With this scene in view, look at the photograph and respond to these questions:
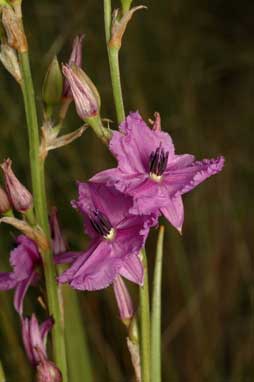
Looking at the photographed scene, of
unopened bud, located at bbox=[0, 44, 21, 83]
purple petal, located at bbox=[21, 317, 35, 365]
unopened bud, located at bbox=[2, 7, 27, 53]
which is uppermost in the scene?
unopened bud, located at bbox=[2, 7, 27, 53]

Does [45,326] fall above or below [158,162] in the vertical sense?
below

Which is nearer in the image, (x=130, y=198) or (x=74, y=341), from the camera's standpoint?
(x=130, y=198)

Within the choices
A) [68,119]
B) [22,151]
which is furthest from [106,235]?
[68,119]

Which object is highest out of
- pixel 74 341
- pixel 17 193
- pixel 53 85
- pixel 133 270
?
pixel 53 85

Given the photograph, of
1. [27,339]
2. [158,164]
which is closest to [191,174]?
[158,164]

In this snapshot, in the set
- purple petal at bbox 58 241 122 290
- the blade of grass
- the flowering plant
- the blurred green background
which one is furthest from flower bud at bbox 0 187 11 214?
the blurred green background

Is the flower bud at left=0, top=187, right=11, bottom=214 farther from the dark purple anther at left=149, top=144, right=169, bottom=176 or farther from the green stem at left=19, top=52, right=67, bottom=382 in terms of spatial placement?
the dark purple anther at left=149, top=144, right=169, bottom=176

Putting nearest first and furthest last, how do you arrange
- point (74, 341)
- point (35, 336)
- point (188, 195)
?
point (35, 336)
point (74, 341)
point (188, 195)

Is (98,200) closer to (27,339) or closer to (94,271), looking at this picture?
(94,271)
